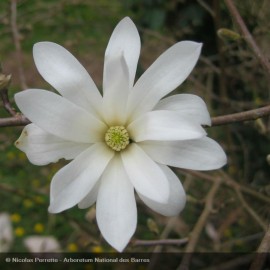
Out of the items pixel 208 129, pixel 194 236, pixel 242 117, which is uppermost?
pixel 242 117

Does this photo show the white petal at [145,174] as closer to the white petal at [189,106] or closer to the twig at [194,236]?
the white petal at [189,106]

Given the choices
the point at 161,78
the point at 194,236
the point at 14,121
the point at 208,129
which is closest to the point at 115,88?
the point at 161,78

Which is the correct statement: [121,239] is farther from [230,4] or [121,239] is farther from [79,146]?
[230,4]

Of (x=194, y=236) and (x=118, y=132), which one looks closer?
(x=118, y=132)

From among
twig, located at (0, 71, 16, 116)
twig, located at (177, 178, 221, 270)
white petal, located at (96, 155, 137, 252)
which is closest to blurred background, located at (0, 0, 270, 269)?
twig, located at (177, 178, 221, 270)

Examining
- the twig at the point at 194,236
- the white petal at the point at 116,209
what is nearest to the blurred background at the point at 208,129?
the twig at the point at 194,236

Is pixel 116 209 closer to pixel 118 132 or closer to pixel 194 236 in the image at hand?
pixel 118 132

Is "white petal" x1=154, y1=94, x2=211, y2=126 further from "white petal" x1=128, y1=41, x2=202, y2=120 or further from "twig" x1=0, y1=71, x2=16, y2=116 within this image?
"twig" x1=0, y1=71, x2=16, y2=116

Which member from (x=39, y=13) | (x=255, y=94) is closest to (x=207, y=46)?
(x=255, y=94)

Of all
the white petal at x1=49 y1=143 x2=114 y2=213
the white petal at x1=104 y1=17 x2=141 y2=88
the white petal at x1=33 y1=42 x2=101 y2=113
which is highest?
the white petal at x1=104 y1=17 x2=141 y2=88

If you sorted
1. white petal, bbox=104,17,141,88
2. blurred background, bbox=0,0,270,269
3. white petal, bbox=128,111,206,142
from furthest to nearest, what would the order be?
blurred background, bbox=0,0,270,269 → white petal, bbox=104,17,141,88 → white petal, bbox=128,111,206,142
